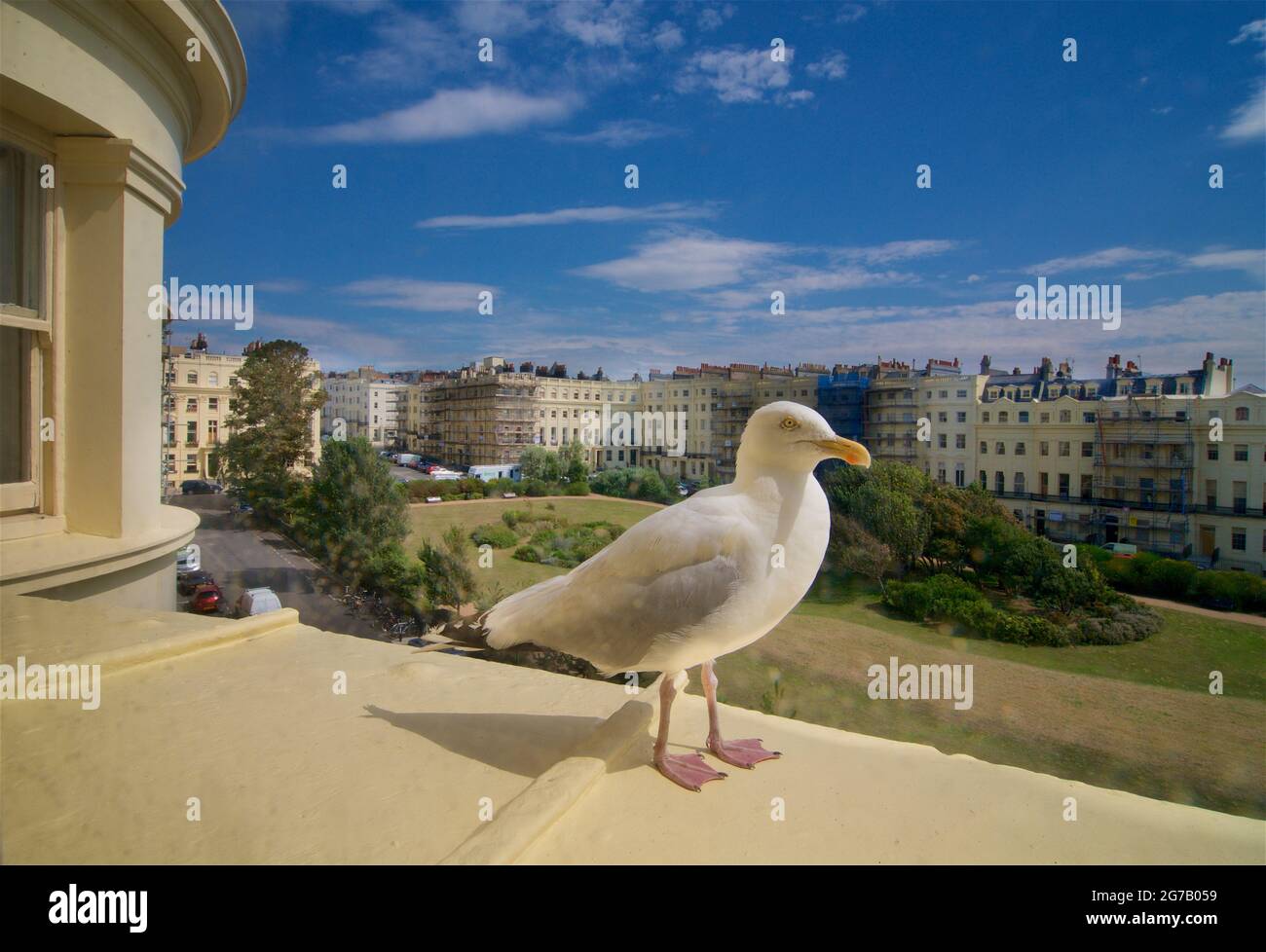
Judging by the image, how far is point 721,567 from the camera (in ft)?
5.44

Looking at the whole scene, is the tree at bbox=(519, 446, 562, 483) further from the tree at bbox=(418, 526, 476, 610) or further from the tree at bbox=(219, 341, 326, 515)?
the tree at bbox=(418, 526, 476, 610)

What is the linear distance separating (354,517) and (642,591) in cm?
1505

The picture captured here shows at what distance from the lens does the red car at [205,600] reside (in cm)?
1146

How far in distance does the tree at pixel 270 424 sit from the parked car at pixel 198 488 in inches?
40.6

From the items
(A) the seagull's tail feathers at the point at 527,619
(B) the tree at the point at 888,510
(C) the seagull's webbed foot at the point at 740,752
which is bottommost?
(B) the tree at the point at 888,510

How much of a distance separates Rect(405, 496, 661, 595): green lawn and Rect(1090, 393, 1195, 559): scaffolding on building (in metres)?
11.9

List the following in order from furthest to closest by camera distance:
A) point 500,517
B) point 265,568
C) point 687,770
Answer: point 500,517
point 265,568
point 687,770

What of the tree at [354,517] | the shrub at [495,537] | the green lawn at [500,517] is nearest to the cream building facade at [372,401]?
the green lawn at [500,517]

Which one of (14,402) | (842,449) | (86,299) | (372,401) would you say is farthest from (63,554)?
(372,401)

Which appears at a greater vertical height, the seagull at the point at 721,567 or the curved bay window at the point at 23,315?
the curved bay window at the point at 23,315

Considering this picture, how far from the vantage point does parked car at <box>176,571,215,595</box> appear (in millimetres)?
12148

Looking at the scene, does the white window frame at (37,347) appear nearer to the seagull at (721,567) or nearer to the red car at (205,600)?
the seagull at (721,567)

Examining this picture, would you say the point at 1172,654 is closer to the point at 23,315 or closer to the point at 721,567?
the point at 721,567

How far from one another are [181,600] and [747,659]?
1016 cm
